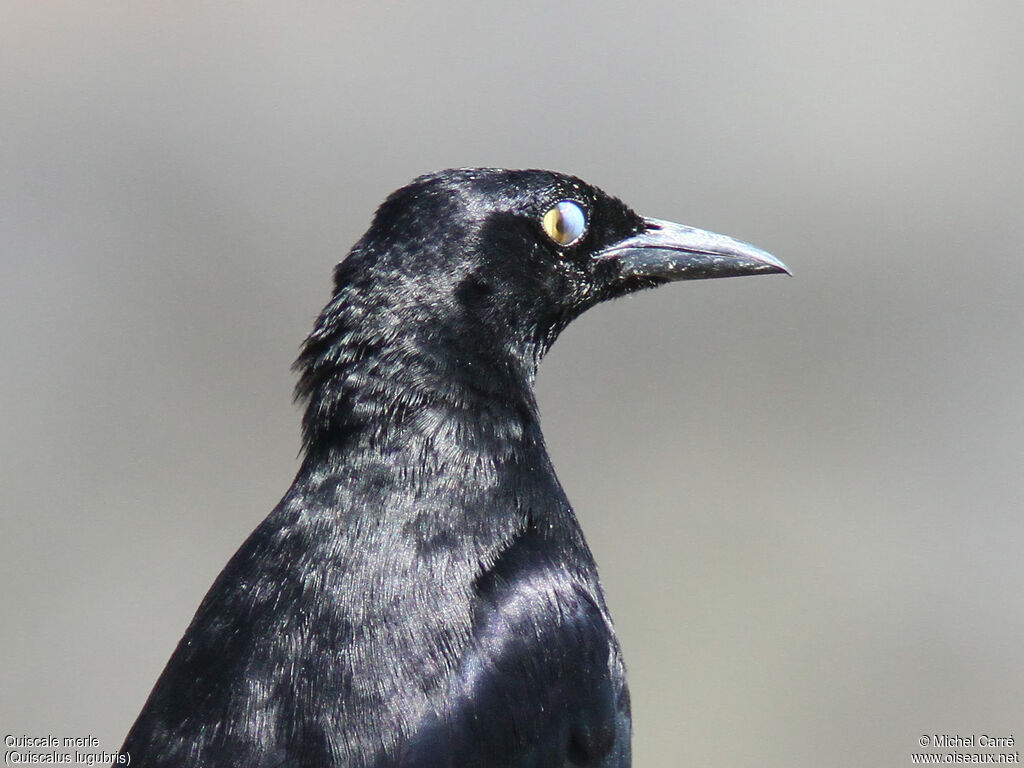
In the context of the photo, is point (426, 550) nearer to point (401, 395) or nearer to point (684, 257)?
point (401, 395)

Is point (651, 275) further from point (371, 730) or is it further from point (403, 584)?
point (371, 730)

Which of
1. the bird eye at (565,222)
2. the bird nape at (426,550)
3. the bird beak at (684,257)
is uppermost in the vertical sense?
the bird eye at (565,222)

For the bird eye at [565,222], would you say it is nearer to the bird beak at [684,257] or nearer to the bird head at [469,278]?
the bird head at [469,278]

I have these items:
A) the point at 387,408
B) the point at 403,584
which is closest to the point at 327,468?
the point at 387,408

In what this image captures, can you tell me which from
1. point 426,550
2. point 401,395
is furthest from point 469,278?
point 426,550

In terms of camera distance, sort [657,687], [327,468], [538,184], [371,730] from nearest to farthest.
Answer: [371,730]
[327,468]
[538,184]
[657,687]

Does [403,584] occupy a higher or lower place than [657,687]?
higher

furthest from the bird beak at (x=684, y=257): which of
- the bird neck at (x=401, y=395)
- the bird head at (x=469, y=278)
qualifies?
the bird neck at (x=401, y=395)
